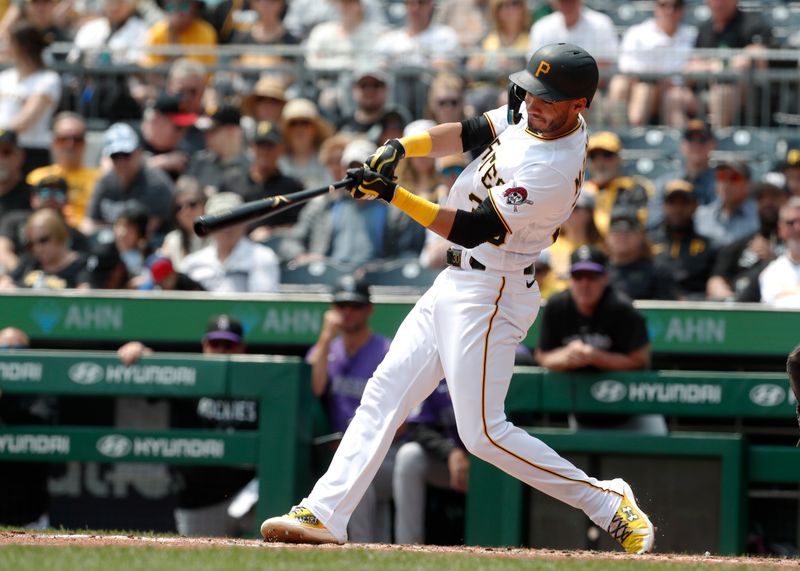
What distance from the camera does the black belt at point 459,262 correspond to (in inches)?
203

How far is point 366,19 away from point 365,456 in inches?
244

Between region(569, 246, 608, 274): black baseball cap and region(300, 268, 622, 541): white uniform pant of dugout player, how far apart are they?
1801 mm

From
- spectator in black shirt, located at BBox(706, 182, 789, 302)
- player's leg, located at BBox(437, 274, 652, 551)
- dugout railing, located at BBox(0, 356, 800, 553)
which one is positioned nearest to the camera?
player's leg, located at BBox(437, 274, 652, 551)

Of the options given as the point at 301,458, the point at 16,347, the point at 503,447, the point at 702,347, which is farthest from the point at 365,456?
the point at 16,347

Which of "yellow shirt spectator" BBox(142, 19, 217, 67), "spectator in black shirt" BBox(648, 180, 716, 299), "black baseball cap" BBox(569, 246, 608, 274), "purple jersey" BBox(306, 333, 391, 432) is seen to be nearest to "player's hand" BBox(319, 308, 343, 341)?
"purple jersey" BBox(306, 333, 391, 432)

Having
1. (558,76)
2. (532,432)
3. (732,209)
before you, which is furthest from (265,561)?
(732,209)

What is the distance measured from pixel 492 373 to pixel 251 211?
102 centimetres

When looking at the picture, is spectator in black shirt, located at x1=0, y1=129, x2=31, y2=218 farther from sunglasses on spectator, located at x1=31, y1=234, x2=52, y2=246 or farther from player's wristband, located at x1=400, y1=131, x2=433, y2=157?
player's wristband, located at x1=400, y1=131, x2=433, y2=157

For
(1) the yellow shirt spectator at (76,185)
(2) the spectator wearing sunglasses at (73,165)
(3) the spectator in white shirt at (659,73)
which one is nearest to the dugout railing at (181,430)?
(1) the yellow shirt spectator at (76,185)

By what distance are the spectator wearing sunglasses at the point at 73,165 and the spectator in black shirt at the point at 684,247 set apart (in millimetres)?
3835

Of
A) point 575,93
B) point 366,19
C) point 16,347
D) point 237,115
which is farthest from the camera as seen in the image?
point 366,19

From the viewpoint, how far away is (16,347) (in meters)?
7.71

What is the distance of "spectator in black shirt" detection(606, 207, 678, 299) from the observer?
25.6 feet

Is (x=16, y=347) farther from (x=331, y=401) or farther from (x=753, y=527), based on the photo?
(x=753, y=527)
